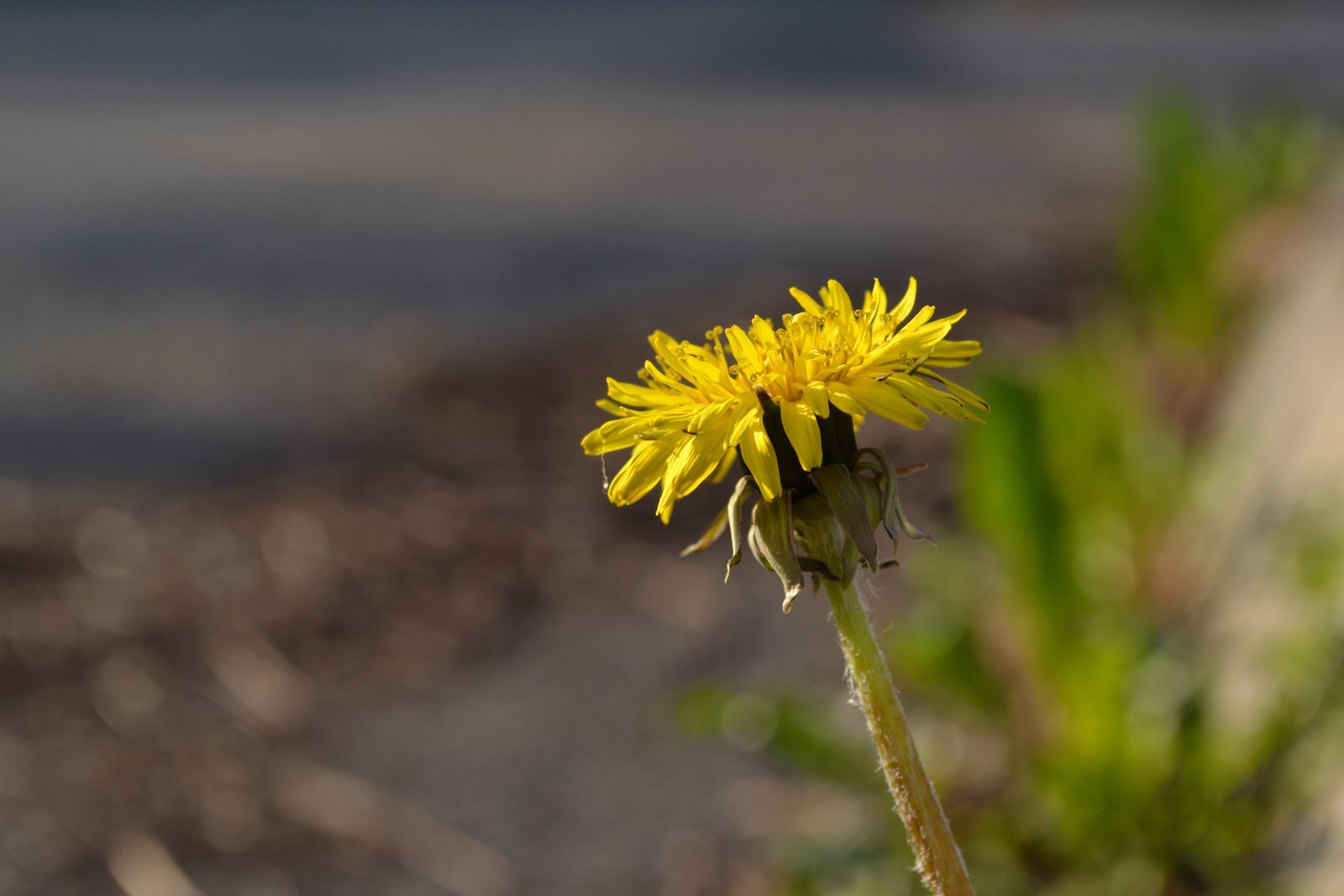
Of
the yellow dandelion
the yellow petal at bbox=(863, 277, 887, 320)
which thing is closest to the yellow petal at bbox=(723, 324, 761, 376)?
Answer: the yellow dandelion

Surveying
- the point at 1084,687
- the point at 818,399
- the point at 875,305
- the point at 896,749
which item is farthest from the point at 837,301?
the point at 1084,687

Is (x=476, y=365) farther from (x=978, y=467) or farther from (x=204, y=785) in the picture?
(x=978, y=467)

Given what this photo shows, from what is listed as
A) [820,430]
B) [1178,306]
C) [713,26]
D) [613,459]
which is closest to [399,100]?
[713,26]

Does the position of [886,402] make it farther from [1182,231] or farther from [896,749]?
[1182,231]

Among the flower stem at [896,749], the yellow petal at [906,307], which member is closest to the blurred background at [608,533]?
the flower stem at [896,749]

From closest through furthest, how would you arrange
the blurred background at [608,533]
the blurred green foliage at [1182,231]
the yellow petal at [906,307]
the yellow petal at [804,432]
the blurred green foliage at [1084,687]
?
the yellow petal at [804,432], the yellow petal at [906,307], the blurred green foliage at [1084,687], the blurred background at [608,533], the blurred green foliage at [1182,231]

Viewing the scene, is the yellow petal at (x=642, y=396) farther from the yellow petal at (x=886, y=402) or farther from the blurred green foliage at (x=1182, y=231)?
the blurred green foliage at (x=1182, y=231)

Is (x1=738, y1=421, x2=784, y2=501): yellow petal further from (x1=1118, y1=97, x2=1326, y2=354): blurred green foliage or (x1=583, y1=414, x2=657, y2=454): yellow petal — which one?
(x1=1118, y1=97, x2=1326, y2=354): blurred green foliage
